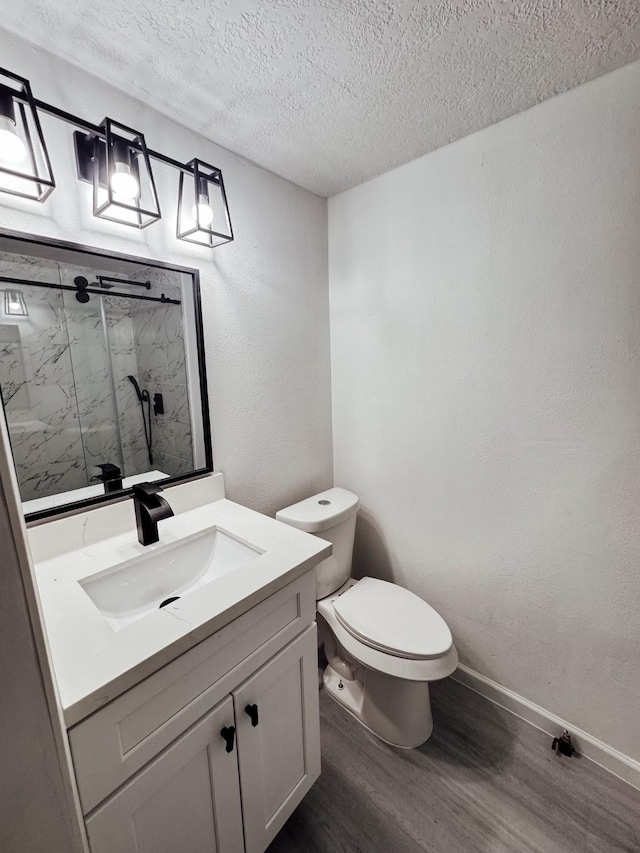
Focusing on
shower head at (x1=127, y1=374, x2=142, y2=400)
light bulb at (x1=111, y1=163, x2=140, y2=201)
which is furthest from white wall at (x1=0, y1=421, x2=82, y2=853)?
light bulb at (x1=111, y1=163, x2=140, y2=201)

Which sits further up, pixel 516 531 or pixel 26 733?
pixel 26 733

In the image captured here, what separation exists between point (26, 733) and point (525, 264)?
5.28ft

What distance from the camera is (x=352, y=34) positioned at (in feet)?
2.93

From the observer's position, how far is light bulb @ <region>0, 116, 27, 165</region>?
79 cm

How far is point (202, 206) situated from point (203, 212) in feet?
0.06

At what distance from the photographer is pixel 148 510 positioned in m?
0.99

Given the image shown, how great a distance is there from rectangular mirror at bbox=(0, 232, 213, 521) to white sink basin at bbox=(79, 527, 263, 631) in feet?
0.82

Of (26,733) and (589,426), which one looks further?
(589,426)

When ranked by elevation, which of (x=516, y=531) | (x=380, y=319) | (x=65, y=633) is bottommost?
(x=516, y=531)

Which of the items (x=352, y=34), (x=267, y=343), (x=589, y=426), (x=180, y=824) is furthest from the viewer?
(x=267, y=343)

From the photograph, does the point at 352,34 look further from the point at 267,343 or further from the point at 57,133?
the point at 267,343

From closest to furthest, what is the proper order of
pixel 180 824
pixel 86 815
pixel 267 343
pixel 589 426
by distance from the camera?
pixel 86 815
pixel 180 824
pixel 589 426
pixel 267 343

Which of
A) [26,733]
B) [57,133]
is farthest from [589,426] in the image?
[57,133]

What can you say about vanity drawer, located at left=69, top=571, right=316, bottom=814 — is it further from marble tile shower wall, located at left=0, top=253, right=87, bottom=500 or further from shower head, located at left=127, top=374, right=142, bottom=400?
shower head, located at left=127, top=374, right=142, bottom=400
